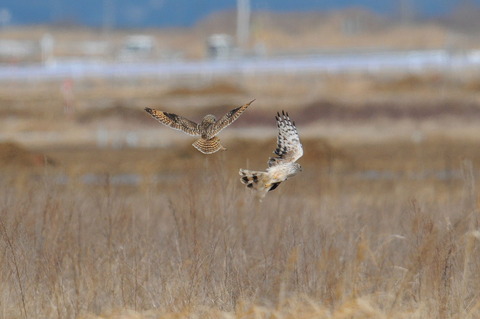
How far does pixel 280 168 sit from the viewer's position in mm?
5980

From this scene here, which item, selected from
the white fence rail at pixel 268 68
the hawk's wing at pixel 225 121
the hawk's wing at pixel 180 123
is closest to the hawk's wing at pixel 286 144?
the hawk's wing at pixel 225 121

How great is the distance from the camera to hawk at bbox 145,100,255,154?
5.87 metres

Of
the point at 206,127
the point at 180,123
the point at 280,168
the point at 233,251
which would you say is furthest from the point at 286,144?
the point at 233,251

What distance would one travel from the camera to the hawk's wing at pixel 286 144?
20.2ft

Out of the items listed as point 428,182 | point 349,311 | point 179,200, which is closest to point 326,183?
point 428,182

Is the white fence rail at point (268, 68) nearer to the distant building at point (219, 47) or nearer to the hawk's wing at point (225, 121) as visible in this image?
the distant building at point (219, 47)

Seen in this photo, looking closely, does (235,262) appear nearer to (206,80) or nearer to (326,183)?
(326,183)

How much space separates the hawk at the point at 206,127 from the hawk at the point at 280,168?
0.27 m

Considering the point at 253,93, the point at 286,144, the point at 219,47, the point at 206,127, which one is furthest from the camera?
the point at 219,47

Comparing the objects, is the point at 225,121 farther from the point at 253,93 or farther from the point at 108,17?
the point at 108,17

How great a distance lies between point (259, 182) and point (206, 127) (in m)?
0.41

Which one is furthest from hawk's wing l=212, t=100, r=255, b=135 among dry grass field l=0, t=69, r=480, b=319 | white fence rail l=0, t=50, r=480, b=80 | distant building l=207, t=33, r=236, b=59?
distant building l=207, t=33, r=236, b=59

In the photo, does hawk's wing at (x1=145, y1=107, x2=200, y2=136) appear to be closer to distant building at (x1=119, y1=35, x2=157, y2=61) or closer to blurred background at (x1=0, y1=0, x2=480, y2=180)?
blurred background at (x1=0, y1=0, x2=480, y2=180)

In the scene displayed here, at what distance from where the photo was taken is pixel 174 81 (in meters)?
46.7
